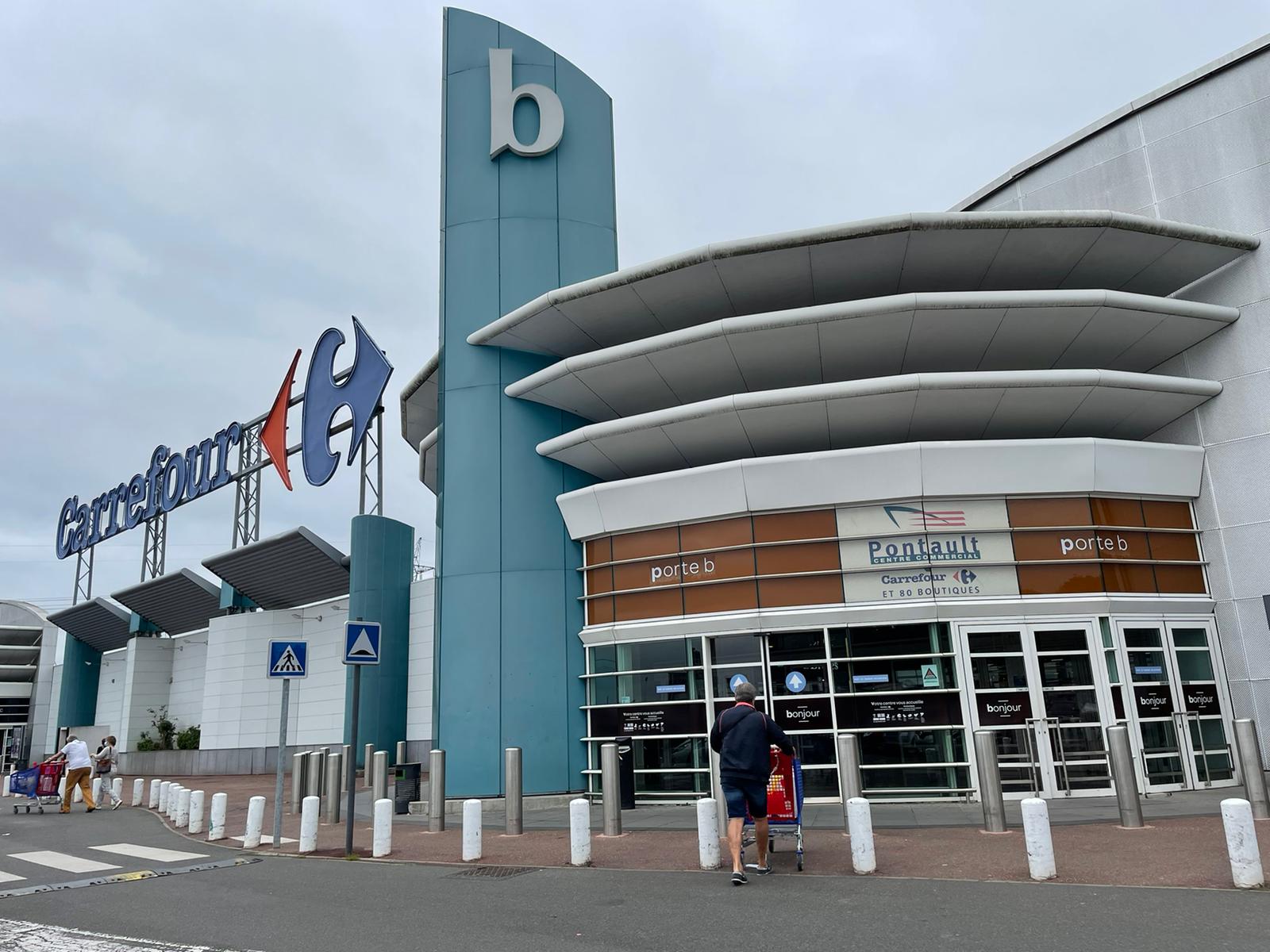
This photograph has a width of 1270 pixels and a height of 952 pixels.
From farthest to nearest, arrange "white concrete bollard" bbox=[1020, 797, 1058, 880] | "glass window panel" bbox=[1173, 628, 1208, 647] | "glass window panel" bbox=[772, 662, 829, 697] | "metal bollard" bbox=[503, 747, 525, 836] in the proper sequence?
"glass window panel" bbox=[1173, 628, 1208, 647] → "glass window panel" bbox=[772, 662, 829, 697] → "metal bollard" bbox=[503, 747, 525, 836] → "white concrete bollard" bbox=[1020, 797, 1058, 880]

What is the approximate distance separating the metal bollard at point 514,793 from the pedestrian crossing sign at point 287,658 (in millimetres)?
3060

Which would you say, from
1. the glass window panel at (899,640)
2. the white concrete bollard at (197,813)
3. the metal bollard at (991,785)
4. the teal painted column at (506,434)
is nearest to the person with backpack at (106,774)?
the white concrete bollard at (197,813)

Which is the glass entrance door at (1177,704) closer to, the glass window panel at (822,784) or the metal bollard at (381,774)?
the glass window panel at (822,784)

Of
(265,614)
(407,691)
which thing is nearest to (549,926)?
(407,691)

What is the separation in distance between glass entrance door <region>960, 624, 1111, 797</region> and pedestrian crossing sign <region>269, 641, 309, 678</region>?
388 inches

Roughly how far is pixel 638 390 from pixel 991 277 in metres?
6.68

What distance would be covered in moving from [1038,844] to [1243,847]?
1509 millimetres

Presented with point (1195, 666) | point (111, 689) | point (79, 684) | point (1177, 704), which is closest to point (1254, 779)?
point (1177, 704)

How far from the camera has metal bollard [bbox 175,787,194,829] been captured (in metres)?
16.3

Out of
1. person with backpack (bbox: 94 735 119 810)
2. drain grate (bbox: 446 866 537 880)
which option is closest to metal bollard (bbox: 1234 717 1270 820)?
drain grate (bbox: 446 866 537 880)

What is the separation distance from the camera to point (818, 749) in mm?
15211

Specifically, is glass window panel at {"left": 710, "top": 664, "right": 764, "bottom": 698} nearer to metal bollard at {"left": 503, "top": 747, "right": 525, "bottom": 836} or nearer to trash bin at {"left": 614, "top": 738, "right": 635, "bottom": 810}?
trash bin at {"left": 614, "top": 738, "right": 635, "bottom": 810}

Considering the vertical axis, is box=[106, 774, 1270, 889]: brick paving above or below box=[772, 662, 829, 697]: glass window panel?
below

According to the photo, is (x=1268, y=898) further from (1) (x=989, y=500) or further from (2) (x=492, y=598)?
(2) (x=492, y=598)
